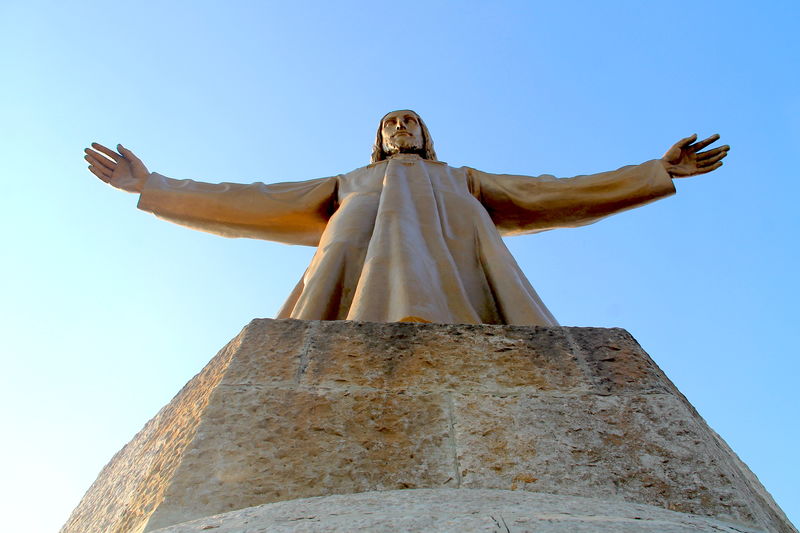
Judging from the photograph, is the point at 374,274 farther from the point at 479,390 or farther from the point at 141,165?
the point at 141,165

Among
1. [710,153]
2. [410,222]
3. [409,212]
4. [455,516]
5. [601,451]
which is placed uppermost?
[710,153]

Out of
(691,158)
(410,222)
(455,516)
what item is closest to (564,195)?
(691,158)

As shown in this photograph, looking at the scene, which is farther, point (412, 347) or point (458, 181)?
point (458, 181)

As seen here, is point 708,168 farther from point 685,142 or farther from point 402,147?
point 402,147

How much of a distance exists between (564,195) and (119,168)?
313cm

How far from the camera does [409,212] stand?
4.43 metres

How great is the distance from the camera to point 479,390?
7.66ft

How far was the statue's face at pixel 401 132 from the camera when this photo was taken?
19.0 feet

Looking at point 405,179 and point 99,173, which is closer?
point 405,179

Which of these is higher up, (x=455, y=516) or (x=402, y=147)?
(x=402, y=147)

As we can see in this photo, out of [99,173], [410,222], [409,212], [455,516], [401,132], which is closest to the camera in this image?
[455,516]

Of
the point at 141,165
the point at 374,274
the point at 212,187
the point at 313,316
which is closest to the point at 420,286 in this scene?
the point at 374,274

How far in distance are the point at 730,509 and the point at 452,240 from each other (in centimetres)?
268

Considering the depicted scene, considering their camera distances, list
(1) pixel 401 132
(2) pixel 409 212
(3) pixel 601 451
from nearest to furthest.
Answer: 1. (3) pixel 601 451
2. (2) pixel 409 212
3. (1) pixel 401 132
